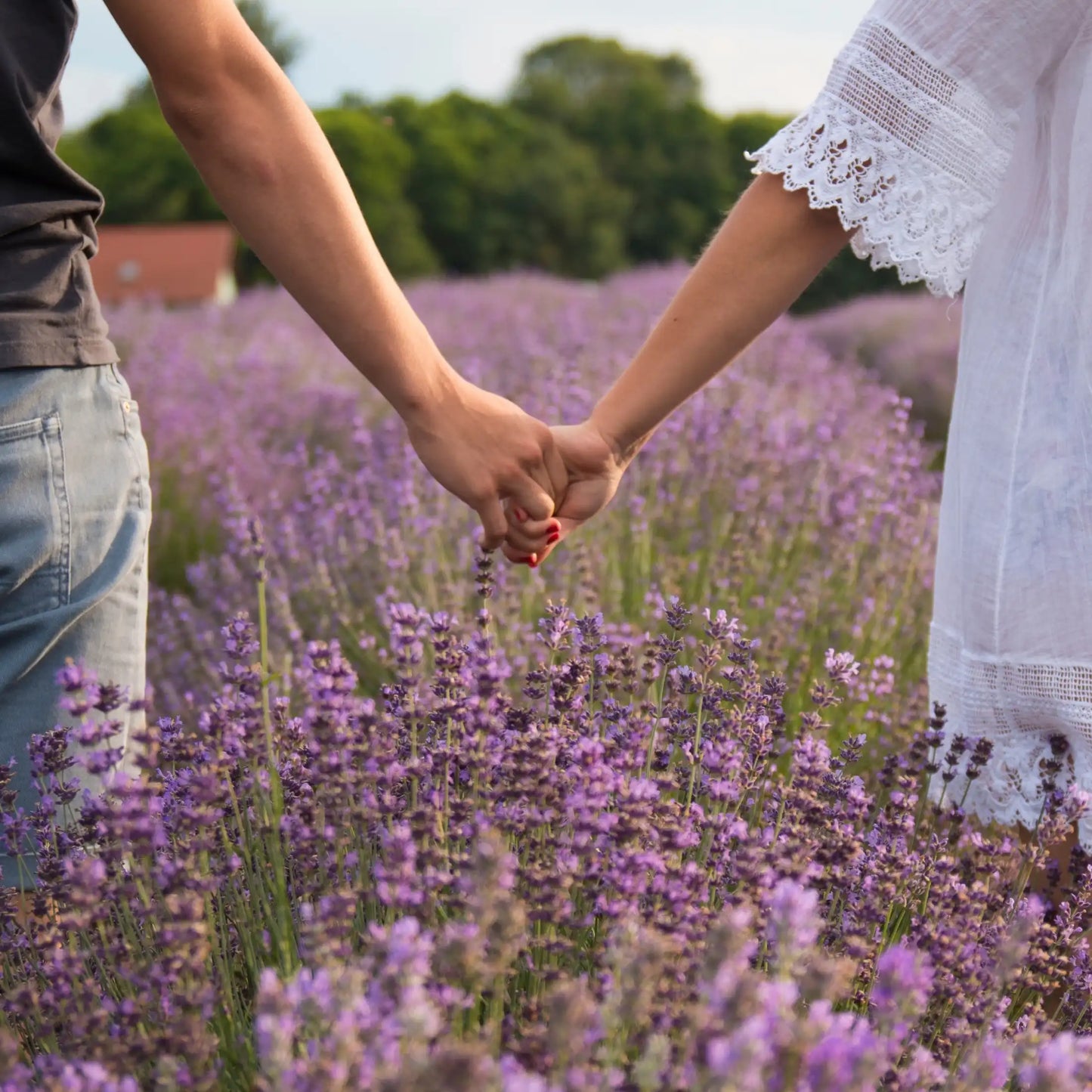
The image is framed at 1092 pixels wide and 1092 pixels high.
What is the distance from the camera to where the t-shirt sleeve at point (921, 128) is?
6.36ft

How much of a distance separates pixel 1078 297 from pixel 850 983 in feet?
3.32

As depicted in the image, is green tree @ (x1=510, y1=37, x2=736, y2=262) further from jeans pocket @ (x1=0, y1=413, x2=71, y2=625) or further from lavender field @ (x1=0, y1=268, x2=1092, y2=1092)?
jeans pocket @ (x1=0, y1=413, x2=71, y2=625)

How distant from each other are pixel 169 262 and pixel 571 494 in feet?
146

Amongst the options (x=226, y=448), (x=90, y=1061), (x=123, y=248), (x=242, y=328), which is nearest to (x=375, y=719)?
(x=90, y=1061)

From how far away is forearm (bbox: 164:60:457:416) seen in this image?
182cm

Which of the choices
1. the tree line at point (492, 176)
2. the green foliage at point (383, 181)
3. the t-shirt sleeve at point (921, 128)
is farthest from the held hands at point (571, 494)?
the tree line at point (492, 176)

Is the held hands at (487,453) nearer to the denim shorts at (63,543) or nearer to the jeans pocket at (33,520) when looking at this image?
the denim shorts at (63,543)

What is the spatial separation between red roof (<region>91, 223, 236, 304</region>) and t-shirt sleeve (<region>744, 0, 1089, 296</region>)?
43.1 metres

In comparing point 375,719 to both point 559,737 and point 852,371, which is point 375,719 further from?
point 852,371

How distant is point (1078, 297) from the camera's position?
189cm

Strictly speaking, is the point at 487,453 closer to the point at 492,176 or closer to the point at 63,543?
the point at 63,543

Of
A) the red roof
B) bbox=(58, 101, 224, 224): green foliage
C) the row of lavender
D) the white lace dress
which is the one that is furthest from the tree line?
the white lace dress

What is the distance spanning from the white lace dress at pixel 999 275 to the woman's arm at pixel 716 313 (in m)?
0.09

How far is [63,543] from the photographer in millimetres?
1724
